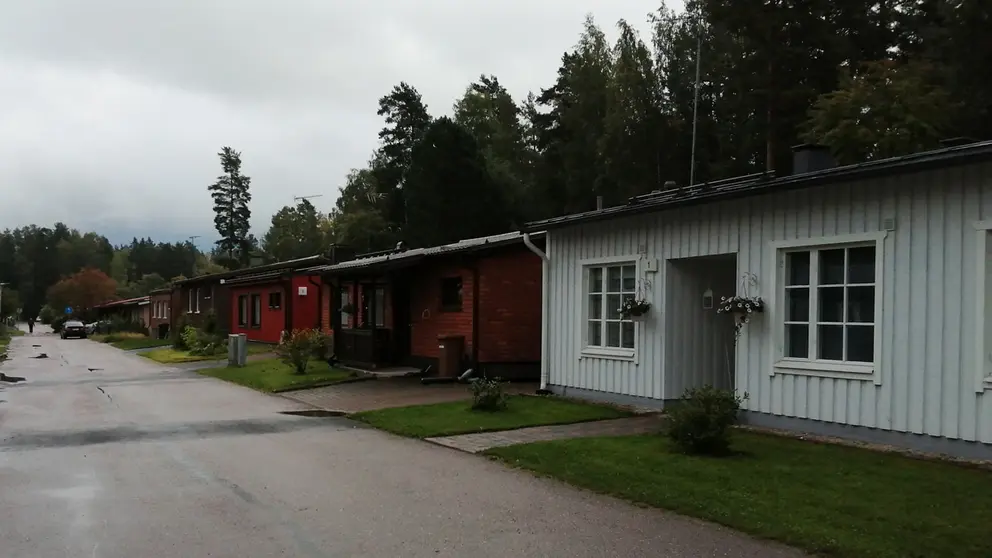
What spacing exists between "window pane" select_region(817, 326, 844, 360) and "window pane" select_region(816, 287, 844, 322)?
4.8 inches

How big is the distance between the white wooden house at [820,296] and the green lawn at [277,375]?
766 centimetres

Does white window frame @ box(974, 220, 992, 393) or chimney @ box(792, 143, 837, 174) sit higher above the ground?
chimney @ box(792, 143, 837, 174)

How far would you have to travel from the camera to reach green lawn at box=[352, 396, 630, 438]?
1216cm

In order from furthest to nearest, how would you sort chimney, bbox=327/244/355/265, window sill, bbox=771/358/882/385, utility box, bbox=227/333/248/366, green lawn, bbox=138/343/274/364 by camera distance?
1. green lawn, bbox=138/343/274/364
2. chimney, bbox=327/244/355/265
3. utility box, bbox=227/333/248/366
4. window sill, bbox=771/358/882/385

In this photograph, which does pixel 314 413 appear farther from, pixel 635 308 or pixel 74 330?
pixel 74 330

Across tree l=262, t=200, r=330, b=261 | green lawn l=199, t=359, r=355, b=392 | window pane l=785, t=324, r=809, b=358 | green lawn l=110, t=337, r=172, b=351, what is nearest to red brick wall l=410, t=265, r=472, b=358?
green lawn l=199, t=359, r=355, b=392

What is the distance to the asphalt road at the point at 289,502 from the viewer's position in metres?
6.34

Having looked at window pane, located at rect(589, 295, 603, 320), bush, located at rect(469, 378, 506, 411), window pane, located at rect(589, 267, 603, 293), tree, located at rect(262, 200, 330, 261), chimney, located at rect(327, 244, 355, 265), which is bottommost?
bush, located at rect(469, 378, 506, 411)

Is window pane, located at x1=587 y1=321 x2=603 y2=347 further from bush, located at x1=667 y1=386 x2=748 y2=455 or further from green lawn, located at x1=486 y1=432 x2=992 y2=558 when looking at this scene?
bush, located at x1=667 y1=386 x2=748 y2=455

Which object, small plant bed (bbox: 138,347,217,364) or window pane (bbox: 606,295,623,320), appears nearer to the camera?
window pane (bbox: 606,295,623,320)

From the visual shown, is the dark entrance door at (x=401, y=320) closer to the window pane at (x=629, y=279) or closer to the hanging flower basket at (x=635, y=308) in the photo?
the window pane at (x=629, y=279)

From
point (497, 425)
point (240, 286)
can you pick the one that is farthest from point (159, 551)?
point (240, 286)

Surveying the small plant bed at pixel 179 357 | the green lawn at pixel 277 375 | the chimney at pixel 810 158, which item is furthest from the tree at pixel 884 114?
the small plant bed at pixel 179 357

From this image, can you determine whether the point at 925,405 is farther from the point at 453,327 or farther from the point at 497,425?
the point at 453,327
